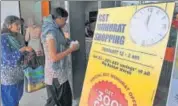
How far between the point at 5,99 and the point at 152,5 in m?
1.94

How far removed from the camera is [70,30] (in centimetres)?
337

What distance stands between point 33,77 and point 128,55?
177 cm

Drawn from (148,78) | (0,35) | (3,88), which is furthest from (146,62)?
(3,88)

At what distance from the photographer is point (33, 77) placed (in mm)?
3236

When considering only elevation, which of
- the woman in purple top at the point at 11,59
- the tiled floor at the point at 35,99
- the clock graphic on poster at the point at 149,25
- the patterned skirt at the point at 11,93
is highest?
the clock graphic on poster at the point at 149,25

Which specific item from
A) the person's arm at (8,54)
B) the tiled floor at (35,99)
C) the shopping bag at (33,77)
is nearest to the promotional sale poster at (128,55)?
the person's arm at (8,54)

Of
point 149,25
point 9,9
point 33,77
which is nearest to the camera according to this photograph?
point 149,25

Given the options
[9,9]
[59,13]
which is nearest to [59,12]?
[59,13]

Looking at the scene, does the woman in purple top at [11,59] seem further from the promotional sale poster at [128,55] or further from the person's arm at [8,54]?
the promotional sale poster at [128,55]

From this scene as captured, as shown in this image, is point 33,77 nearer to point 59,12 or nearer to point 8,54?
point 8,54

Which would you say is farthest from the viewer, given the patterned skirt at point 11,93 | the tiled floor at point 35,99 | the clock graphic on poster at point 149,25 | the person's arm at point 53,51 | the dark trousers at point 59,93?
the tiled floor at point 35,99

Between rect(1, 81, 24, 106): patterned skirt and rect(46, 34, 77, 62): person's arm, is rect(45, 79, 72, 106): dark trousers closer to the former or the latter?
rect(46, 34, 77, 62): person's arm

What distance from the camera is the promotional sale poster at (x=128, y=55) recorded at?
61.8 inches

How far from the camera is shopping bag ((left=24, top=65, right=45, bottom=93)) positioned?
10.3 ft
